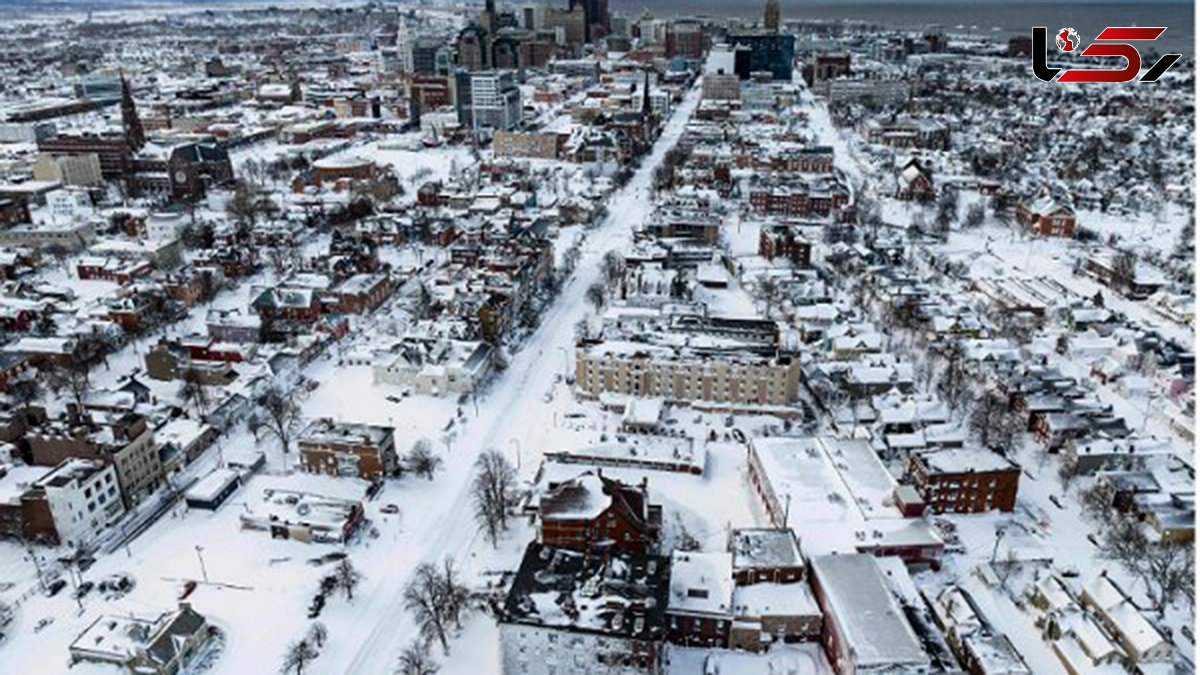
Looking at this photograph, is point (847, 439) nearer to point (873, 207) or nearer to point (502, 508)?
point (502, 508)

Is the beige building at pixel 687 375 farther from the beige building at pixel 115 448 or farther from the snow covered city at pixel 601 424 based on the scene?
the beige building at pixel 115 448

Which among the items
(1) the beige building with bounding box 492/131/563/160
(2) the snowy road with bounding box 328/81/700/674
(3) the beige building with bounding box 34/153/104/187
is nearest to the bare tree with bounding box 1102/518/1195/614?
(2) the snowy road with bounding box 328/81/700/674

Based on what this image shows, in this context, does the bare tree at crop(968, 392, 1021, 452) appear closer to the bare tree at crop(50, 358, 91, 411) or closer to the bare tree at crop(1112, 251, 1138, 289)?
the bare tree at crop(1112, 251, 1138, 289)

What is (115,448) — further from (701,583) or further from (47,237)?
(47,237)

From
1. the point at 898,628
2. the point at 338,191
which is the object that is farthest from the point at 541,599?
the point at 338,191

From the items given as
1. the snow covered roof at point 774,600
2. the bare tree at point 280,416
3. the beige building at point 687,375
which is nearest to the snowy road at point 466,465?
the beige building at point 687,375

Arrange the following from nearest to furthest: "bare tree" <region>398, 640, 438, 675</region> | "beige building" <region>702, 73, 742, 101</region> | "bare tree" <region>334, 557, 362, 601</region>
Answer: "bare tree" <region>398, 640, 438, 675</region> < "bare tree" <region>334, 557, 362, 601</region> < "beige building" <region>702, 73, 742, 101</region>

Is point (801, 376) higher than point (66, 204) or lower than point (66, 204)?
lower
